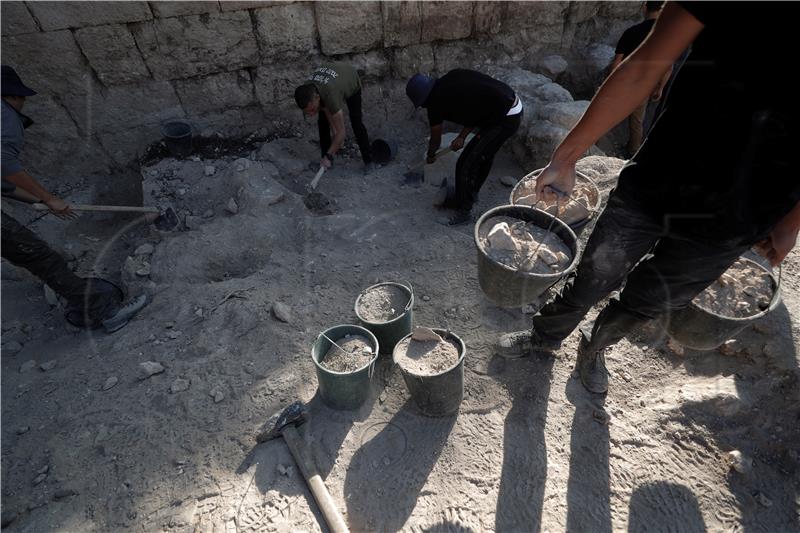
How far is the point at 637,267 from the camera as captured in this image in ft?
7.70

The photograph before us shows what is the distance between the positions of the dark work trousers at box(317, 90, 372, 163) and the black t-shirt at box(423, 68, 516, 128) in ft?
3.36

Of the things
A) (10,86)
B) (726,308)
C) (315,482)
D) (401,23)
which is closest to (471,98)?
(401,23)

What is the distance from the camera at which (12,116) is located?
11.1 feet

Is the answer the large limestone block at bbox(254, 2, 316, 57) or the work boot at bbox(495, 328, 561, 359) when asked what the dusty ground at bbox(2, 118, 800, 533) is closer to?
the work boot at bbox(495, 328, 561, 359)

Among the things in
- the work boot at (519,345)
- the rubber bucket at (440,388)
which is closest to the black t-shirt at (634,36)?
the work boot at (519,345)

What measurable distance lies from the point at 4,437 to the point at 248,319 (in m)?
1.57

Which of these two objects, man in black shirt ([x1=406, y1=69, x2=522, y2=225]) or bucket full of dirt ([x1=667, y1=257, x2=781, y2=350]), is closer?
bucket full of dirt ([x1=667, y1=257, x2=781, y2=350])

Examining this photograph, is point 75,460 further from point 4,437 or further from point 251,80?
point 251,80

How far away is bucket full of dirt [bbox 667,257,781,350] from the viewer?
7.81 ft

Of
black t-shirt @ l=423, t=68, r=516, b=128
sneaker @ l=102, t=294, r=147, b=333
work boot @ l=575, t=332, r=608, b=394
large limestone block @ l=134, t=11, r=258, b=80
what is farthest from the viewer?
large limestone block @ l=134, t=11, r=258, b=80

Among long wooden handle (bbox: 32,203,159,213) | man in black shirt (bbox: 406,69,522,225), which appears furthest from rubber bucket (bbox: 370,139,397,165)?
long wooden handle (bbox: 32,203,159,213)

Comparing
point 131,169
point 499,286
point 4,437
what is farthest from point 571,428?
point 131,169

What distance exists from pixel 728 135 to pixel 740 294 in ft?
3.81

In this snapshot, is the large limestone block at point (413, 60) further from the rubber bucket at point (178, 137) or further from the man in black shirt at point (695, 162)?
the man in black shirt at point (695, 162)
